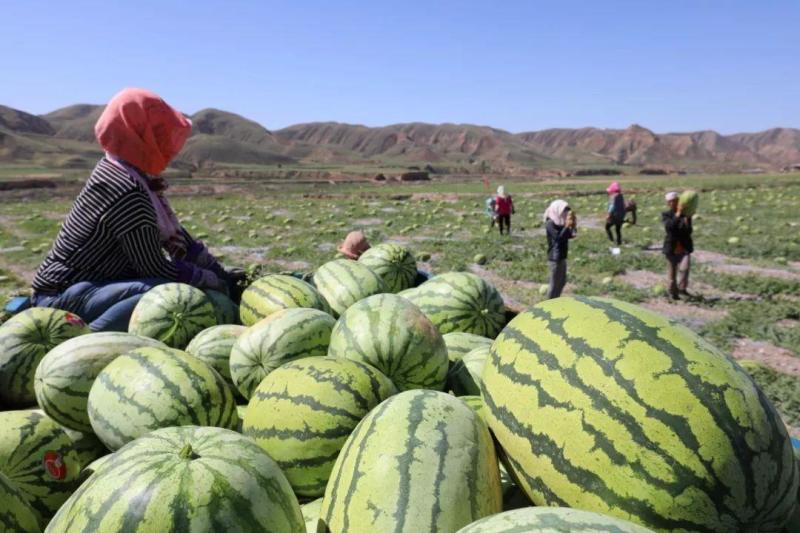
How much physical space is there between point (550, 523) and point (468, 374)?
1.35 m

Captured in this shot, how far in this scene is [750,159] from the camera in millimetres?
158125

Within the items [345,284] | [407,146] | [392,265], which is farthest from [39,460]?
[407,146]

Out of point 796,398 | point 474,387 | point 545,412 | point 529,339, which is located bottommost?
point 796,398

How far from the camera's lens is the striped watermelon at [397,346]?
243 cm

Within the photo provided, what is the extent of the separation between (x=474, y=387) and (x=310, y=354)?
2.71 feet

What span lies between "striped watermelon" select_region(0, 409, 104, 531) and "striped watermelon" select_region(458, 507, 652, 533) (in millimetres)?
1542

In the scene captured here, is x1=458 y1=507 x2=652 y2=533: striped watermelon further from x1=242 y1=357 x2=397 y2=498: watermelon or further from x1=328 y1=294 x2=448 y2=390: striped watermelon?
x1=328 y1=294 x2=448 y2=390: striped watermelon

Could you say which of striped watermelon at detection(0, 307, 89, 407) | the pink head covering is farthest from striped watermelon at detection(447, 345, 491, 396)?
the pink head covering

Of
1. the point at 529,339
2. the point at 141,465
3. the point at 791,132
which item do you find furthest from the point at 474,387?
the point at 791,132

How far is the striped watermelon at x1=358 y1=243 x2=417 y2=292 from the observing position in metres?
4.35

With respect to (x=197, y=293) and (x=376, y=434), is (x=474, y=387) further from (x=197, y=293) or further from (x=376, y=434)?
(x=197, y=293)

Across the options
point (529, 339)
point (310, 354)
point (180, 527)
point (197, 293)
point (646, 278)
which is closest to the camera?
point (180, 527)

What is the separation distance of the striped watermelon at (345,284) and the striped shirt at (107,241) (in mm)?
1145

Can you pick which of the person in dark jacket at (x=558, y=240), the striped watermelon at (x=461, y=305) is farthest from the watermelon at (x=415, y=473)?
the person in dark jacket at (x=558, y=240)
